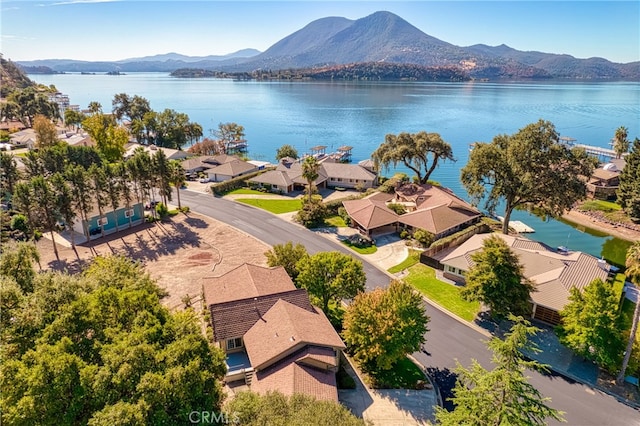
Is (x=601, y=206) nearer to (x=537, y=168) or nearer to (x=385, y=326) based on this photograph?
(x=537, y=168)

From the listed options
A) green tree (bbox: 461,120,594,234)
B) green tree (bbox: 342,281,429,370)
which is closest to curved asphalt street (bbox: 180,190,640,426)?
green tree (bbox: 342,281,429,370)

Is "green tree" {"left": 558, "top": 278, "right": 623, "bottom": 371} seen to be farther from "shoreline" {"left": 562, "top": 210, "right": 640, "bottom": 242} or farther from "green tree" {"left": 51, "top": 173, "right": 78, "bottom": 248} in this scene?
"green tree" {"left": 51, "top": 173, "right": 78, "bottom": 248}

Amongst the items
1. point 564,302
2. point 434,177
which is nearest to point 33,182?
point 564,302

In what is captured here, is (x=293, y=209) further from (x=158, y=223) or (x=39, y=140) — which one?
(x=39, y=140)

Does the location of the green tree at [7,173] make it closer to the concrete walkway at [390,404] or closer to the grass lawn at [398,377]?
the concrete walkway at [390,404]

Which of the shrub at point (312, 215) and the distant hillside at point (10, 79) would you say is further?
the distant hillside at point (10, 79)

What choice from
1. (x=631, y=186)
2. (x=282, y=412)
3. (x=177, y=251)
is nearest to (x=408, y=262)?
(x=177, y=251)

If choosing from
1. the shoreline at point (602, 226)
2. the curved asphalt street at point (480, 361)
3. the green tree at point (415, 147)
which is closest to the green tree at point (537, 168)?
the shoreline at point (602, 226)
